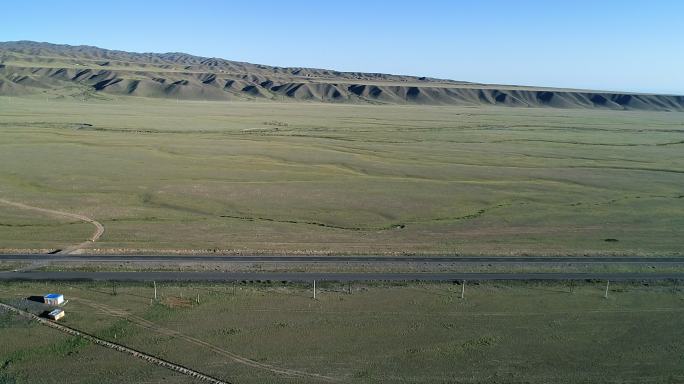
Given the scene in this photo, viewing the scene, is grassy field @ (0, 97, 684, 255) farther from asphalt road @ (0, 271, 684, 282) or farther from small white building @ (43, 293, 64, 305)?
small white building @ (43, 293, 64, 305)

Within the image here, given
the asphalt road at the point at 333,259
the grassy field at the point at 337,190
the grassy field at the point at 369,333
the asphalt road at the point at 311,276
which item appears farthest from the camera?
the grassy field at the point at 337,190

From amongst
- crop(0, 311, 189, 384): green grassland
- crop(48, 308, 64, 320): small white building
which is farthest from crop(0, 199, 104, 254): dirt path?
crop(0, 311, 189, 384): green grassland

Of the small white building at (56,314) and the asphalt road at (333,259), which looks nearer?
the small white building at (56,314)

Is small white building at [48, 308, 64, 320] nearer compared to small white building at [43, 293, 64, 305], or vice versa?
small white building at [48, 308, 64, 320]

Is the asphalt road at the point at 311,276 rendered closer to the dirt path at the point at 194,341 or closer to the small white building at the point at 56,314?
the dirt path at the point at 194,341

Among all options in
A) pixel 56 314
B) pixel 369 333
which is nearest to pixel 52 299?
pixel 56 314

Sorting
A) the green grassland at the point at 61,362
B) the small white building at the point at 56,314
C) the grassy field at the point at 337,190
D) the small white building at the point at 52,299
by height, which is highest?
the grassy field at the point at 337,190

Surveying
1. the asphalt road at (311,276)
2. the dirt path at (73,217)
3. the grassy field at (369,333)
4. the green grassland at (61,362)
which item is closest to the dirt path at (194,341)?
the grassy field at (369,333)

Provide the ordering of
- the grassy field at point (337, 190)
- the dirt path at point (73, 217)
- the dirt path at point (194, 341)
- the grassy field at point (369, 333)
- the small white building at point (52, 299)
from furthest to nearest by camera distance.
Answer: the grassy field at point (337, 190), the dirt path at point (73, 217), the small white building at point (52, 299), the grassy field at point (369, 333), the dirt path at point (194, 341)
